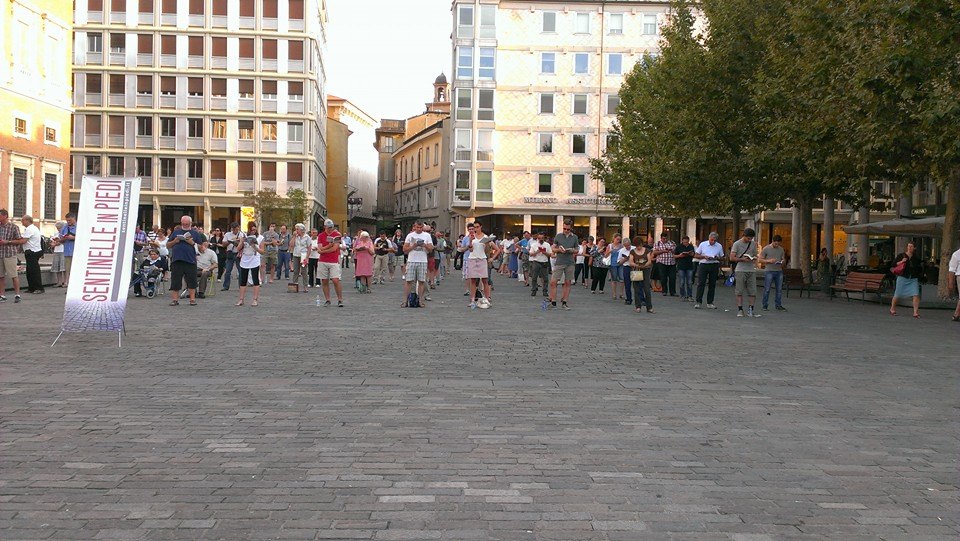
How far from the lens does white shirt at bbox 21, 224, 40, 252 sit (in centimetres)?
2054

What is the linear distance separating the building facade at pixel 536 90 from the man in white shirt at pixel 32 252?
43190 mm

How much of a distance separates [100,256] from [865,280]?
20.5 metres

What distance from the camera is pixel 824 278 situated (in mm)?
29094

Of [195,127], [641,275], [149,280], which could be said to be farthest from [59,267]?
[195,127]

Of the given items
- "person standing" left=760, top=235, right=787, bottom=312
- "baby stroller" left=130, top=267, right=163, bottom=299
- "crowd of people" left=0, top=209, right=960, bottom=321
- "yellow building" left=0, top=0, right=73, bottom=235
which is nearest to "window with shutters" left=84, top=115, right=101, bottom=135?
"yellow building" left=0, top=0, right=73, bottom=235

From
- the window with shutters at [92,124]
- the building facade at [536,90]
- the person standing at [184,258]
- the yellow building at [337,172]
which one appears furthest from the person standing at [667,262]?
the yellow building at [337,172]

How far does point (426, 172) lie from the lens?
8431 cm

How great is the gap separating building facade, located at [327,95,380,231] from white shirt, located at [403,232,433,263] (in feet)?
249

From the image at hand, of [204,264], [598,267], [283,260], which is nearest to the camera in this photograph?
[204,264]

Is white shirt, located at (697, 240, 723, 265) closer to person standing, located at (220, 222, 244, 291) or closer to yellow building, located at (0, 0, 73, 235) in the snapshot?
person standing, located at (220, 222, 244, 291)

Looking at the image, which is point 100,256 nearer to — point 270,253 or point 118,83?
point 270,253

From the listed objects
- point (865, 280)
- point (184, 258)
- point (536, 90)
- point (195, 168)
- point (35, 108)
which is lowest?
point (865, 280)

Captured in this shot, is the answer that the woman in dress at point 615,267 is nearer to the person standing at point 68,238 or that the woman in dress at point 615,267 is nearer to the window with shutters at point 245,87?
the person standing at point 68,238

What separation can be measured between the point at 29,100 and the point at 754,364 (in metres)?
37.2
